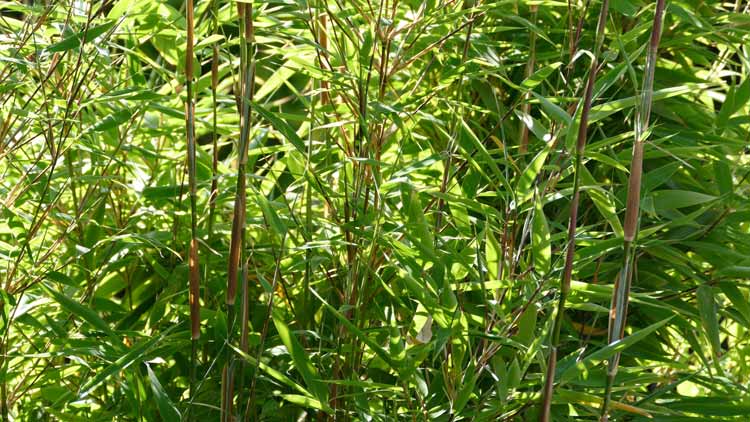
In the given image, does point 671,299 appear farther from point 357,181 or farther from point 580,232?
point 357,181

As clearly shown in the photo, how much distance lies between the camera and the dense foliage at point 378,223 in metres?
0.60

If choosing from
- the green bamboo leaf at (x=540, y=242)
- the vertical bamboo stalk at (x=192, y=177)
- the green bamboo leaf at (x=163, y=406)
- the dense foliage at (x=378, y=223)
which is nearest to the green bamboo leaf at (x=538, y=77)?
the dense foliage at (x=378, y=223)

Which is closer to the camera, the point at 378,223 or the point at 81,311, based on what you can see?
the point at 378,223

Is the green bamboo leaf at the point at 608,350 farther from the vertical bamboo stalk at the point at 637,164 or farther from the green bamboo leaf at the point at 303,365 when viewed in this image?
the green bamboo leaf at the point at 303,365

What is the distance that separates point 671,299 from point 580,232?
20 cm

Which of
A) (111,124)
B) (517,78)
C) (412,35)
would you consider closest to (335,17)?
(412,35)

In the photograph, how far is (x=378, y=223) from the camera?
581 mm

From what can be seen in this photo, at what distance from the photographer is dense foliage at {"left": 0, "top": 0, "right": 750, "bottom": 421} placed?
60 centimetres

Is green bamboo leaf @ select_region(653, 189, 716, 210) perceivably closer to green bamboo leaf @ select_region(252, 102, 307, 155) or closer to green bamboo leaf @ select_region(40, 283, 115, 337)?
green bamboo leaf @ select_region(252, 102, 307, 155)

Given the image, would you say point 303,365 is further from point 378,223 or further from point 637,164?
point 637,164

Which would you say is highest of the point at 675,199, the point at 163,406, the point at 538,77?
the point at 538,77

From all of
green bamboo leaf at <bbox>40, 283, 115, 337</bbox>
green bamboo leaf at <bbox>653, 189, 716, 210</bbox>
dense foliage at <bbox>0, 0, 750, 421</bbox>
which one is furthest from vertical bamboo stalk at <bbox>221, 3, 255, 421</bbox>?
green bamboo leaf at <bbox>653, 189, 716, 210</bbox>

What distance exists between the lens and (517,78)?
3.01ft

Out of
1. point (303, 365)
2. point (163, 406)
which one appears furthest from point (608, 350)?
point (163, 406)
